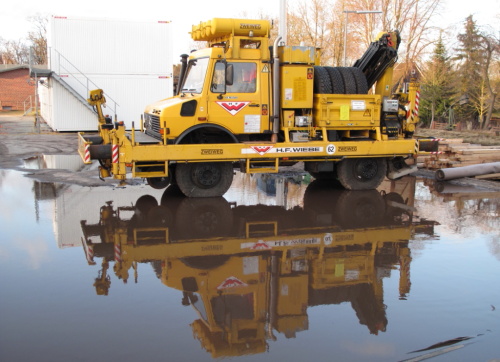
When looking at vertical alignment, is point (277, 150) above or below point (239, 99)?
below

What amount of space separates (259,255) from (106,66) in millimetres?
22323

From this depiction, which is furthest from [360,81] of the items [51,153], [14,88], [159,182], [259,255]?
[14,88]

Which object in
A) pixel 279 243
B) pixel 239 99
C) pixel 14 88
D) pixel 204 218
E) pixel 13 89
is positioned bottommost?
pixel 279 243

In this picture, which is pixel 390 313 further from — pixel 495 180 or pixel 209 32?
pixel 495 180

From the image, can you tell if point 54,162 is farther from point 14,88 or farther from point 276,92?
point 14,88

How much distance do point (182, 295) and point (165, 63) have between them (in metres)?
23.8

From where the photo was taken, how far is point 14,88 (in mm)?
55125

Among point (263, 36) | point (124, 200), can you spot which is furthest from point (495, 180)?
point (124, 200)

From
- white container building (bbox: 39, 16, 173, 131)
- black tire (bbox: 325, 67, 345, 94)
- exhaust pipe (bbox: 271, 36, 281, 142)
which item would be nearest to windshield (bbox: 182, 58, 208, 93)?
exhaust pipe (bbox: 271, 36, 281, 142)

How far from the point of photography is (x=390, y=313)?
572 cm

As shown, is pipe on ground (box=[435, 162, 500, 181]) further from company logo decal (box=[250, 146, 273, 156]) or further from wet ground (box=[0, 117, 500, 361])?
company logo decal (box=[250, 146, 273, 156])

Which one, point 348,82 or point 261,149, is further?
point 348,82

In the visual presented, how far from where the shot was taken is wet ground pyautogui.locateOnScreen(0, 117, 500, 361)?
500 cm

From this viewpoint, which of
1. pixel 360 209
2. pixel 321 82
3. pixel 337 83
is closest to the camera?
pixel 360 209
